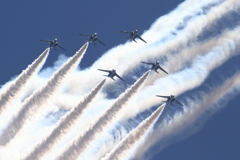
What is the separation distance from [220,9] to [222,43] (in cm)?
539

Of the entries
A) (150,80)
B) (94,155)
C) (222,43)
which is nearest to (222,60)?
(222,43)

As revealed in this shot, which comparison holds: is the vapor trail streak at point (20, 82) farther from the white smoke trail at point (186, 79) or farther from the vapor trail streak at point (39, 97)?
the white smoke trail at point (186, 79)

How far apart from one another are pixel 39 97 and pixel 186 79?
22.0 metres

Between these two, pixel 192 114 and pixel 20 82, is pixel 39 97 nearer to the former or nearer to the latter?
pixel 20 82

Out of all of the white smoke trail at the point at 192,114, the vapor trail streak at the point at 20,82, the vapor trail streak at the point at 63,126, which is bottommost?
the white smoke trail at the point at 192,114

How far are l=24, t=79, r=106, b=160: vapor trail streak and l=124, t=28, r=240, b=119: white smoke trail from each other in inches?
238

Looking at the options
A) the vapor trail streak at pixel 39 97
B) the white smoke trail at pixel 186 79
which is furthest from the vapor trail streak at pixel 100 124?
the vapor trail streak at pixel 39 97

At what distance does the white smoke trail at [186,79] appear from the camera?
98938mm

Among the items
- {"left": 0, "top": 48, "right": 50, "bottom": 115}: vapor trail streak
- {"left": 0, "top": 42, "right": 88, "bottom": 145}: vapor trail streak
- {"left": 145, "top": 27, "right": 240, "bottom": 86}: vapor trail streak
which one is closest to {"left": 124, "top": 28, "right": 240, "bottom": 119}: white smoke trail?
{"left": 145, "top": 27, "right": 240, "bottom": 86}: vapor trail streak

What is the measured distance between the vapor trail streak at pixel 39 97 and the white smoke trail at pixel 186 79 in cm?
1039

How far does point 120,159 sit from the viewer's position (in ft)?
304

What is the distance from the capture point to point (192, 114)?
3922 inches

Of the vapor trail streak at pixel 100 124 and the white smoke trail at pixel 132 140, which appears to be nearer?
the vapor trail streak at pixel 100 124

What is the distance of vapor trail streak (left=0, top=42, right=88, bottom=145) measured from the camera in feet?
310
